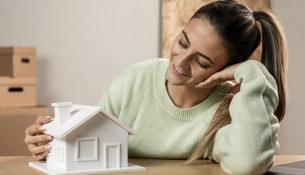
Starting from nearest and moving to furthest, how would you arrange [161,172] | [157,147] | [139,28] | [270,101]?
[161,172], [270,101], [157,147], [139,28]

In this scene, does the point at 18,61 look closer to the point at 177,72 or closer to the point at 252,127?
the point at 177,72

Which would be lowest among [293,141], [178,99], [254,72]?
[293,141]

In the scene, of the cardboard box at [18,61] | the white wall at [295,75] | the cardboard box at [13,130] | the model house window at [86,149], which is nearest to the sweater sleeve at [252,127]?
the model house window at [86,149]

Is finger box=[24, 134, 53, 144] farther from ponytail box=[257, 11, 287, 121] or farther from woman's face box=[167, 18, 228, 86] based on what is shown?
ponytail box=[257, 11, 287, 121]

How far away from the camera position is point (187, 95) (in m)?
1.62

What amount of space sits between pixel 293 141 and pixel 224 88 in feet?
7.36

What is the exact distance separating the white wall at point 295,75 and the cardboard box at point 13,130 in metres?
1.99

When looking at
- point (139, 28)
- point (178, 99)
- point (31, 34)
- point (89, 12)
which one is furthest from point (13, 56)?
point (178, 99)

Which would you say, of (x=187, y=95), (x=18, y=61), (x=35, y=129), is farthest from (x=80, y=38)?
(x=35, y=129)

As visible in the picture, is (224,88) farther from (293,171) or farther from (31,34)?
(31,34)

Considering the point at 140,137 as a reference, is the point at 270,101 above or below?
above

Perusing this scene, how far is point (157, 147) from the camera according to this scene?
1.53m

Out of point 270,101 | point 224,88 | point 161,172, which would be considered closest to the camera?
point 161,172

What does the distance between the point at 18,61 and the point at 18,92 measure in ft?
0.65
